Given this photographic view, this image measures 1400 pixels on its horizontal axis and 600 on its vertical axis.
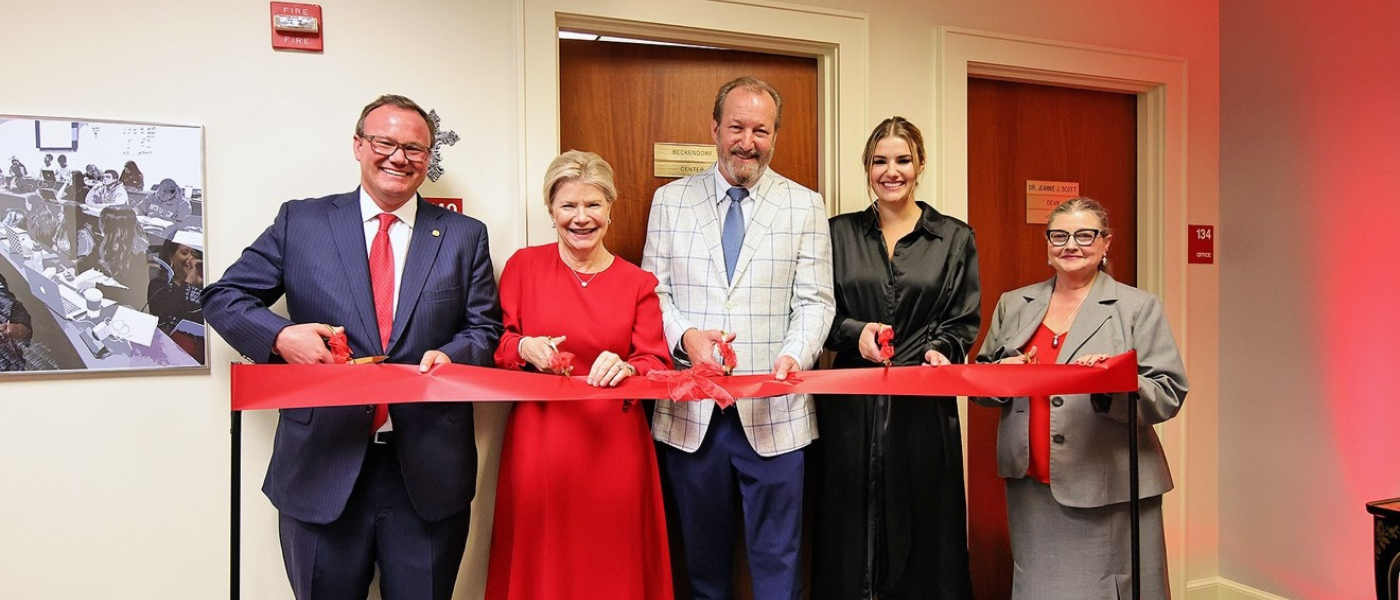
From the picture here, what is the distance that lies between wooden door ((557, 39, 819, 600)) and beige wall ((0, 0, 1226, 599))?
254 mm

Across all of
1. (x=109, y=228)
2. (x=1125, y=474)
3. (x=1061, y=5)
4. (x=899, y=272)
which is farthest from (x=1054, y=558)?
(x=109, y=228)

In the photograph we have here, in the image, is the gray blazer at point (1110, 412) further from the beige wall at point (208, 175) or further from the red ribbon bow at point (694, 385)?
the beige wall at point (208, 175)

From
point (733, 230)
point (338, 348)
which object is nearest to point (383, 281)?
point (338, 348)

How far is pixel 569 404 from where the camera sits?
2344 mm

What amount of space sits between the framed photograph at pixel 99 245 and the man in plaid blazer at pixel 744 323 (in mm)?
1384

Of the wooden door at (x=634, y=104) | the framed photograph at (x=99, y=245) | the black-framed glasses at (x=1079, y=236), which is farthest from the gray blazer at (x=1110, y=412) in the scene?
the framed photograph at (x=99, y=245)

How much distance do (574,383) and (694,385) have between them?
1.01 ft

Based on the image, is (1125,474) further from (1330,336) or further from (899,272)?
(1330,336)

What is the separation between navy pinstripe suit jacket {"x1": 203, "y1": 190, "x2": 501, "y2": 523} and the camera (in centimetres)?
216

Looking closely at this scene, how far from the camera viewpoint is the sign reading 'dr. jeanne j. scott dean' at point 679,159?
3119 millimetres

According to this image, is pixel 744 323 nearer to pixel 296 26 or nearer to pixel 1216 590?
pixel 296 26

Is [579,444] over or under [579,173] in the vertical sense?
under

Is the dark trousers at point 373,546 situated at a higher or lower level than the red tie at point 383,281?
lower

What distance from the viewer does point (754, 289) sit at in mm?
2539
